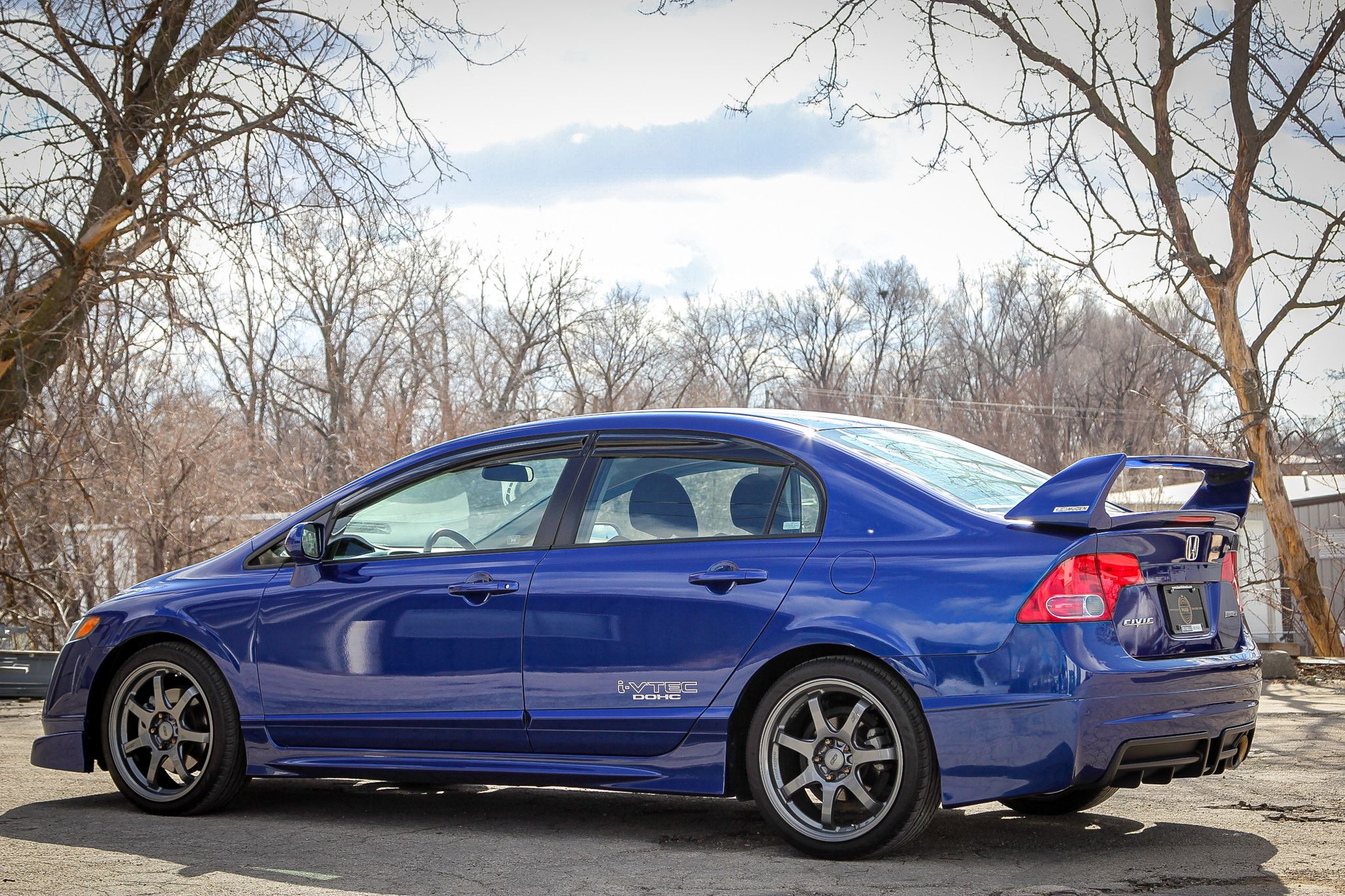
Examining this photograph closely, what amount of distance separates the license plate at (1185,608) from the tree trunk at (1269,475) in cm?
1071

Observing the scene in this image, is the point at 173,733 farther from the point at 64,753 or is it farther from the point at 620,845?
the point at 620,845

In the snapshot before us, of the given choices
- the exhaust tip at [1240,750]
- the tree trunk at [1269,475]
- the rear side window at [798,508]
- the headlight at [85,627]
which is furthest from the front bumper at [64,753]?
the tree trunk at [1269,475]

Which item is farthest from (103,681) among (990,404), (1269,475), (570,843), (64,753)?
(990,404)

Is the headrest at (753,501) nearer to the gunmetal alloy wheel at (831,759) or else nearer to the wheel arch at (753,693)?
the wheel arch at (753,693)

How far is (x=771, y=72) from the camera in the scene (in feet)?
49.2

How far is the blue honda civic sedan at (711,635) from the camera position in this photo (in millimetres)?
4273

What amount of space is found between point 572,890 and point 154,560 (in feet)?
65.0

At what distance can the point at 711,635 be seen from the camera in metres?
4.70

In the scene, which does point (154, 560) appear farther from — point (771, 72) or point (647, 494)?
point (647, 494)

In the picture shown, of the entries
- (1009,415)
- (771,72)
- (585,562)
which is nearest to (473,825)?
(585,562)

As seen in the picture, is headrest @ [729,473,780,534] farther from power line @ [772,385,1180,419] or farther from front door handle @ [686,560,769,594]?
power line @ [772,385,1180,419]

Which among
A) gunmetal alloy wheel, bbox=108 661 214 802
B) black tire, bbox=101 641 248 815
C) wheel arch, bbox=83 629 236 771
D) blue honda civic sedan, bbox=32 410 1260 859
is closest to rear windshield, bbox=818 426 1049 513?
blue honda civic sedan, bbox=32 410 1260 859

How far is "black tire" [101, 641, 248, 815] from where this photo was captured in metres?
5.70

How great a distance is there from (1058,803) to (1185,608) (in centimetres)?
118
